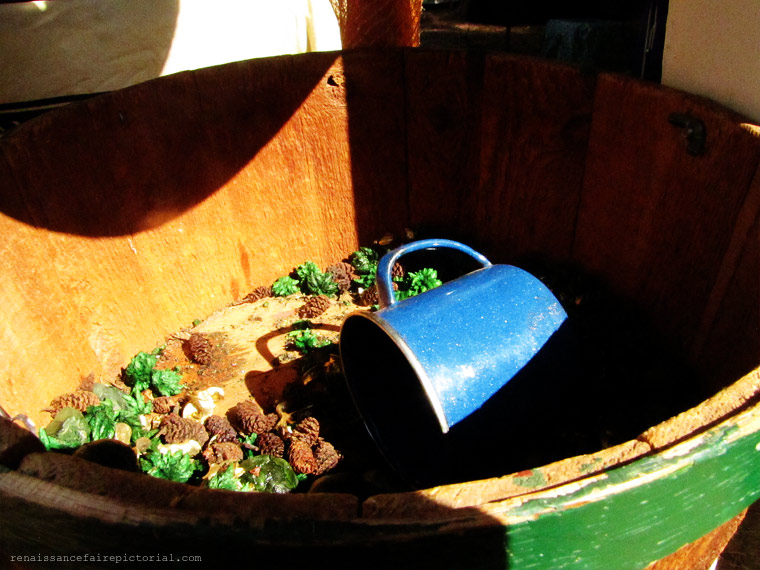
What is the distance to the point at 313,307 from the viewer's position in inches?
117

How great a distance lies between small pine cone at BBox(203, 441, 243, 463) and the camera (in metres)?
2.13

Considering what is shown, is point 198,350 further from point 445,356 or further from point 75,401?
point 445,356

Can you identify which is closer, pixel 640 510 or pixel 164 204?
pixel 640 510

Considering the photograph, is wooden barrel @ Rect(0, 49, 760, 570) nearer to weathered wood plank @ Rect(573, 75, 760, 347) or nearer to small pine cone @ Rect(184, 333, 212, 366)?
weathered wood plank @ Rect(573, 75, 760, 347)

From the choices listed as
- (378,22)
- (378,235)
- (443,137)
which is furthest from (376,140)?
(378,22)

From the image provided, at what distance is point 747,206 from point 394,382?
1.36 meters

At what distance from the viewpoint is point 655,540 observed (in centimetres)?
106

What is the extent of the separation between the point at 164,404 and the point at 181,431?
0.25m

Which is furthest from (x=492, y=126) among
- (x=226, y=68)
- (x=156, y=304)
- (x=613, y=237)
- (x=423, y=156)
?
(x=156, y=304)

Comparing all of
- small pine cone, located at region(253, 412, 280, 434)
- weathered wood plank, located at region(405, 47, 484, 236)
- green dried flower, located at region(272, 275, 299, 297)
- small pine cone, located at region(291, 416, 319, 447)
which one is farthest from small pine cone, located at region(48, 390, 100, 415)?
weathered wood plank, located at region(405, 47, 484, 236)

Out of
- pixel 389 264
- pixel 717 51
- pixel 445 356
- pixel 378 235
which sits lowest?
pixel 378 235

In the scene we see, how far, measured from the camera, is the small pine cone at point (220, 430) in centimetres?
228

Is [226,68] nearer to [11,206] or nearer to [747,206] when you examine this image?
[11,206]

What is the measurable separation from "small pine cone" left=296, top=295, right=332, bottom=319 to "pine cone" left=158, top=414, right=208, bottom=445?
841mm
